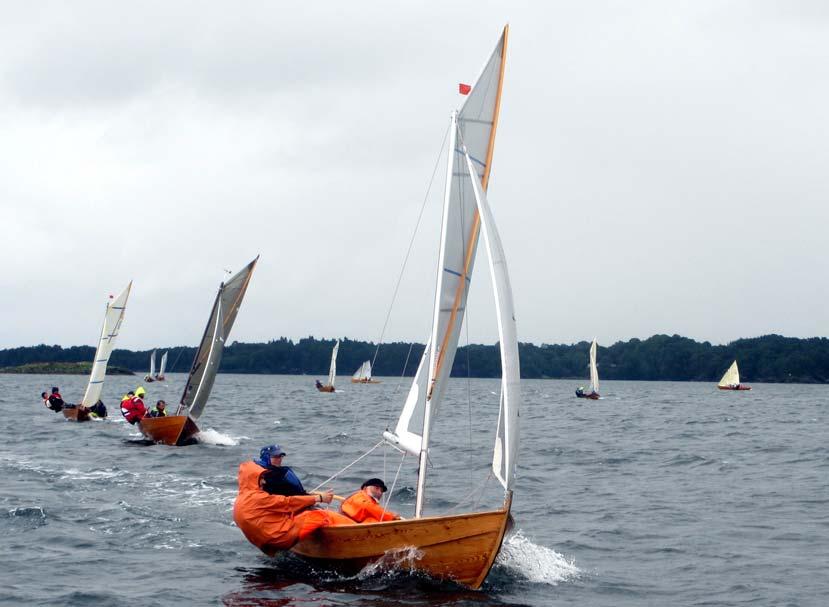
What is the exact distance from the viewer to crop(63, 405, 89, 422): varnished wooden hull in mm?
39688

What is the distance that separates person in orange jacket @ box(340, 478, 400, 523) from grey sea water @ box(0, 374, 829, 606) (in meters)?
0.79

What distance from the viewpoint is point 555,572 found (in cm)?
1298

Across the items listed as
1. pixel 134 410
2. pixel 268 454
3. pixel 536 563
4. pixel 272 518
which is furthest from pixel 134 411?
pixel 536 563

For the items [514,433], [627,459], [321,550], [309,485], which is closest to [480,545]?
[514,433]

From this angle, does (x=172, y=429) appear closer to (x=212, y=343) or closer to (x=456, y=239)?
(x=212, y=343)

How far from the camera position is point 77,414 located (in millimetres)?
39875

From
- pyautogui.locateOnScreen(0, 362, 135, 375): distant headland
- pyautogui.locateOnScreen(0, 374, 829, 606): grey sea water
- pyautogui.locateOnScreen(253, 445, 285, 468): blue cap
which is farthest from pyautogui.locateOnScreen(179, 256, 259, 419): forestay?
pyautogui.locateOnScreen(0, 362, 135, 375): distant headland

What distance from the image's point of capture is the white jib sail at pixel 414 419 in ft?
43.4

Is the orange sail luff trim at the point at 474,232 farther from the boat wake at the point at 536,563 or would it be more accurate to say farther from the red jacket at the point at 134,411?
the red jacket at the point at 134,411

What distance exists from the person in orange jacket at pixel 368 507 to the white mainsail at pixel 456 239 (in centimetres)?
75

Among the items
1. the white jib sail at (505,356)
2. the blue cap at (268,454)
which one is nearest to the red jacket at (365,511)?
the blue cap at (268,454)

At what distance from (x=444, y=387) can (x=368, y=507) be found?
204 centimetres

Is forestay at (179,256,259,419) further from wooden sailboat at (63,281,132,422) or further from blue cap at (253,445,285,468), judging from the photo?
blue cap at (253,445,285,468)

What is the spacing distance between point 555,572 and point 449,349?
131 inches
